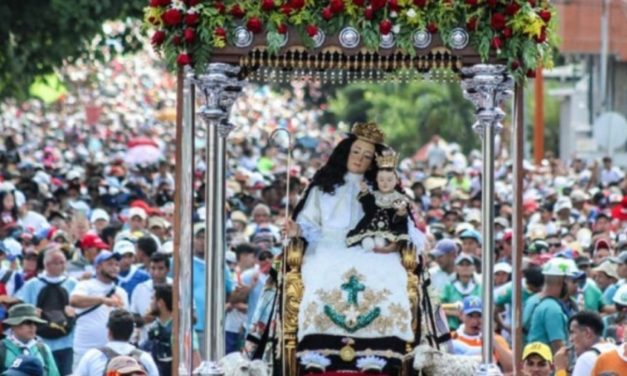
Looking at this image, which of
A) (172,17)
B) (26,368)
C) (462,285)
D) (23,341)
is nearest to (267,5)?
(172,17)

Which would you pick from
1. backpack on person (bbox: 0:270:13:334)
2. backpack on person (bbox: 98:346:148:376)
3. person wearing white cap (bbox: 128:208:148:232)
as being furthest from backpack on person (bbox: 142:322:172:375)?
person wearing white cap (bbox: 128:208:148:232)

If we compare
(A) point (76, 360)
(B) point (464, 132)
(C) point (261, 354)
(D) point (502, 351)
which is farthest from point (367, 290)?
(B) point (464, 132)

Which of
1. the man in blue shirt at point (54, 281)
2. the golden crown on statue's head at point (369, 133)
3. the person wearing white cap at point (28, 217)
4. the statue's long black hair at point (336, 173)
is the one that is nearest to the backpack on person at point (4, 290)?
the man in blue shirt at point (54, 281)

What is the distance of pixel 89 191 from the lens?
32.0 metres

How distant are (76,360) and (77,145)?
43525mm

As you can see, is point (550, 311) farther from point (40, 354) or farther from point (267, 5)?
point (267, 5)

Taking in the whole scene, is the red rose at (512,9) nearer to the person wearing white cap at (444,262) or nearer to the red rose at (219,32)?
the red rose at (219,32)

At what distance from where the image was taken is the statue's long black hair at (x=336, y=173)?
1461 cm

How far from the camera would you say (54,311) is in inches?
778

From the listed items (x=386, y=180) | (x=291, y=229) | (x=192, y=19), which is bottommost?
(x=291, y=229)

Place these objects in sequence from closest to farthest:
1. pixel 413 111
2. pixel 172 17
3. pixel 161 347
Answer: pixel 172 17 → pixel 161 347 → pixel 413 111

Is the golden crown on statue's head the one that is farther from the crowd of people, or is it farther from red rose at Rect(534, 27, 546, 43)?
red rose at Rect(534, 27, 546, 43)

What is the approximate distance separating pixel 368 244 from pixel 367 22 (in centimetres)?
138

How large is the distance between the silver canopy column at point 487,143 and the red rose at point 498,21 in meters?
0.26
